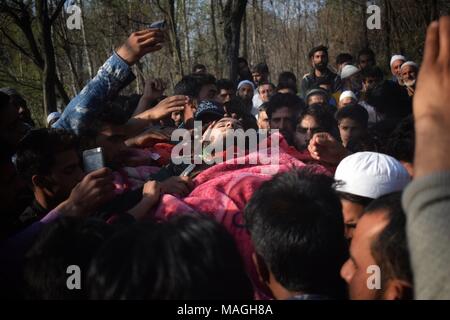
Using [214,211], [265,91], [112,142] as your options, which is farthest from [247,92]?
[214,211]

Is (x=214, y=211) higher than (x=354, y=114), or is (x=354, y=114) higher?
(x=354, y=114)

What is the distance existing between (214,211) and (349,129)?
2.14 metres

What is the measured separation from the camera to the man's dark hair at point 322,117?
11.9 feet

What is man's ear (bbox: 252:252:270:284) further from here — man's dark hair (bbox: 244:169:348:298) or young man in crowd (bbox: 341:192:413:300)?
young man in crowd (bbox: 341:192:413:300)

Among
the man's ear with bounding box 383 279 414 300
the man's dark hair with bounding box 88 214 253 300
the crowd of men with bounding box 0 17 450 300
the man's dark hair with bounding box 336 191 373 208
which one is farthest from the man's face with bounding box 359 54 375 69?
the man's dark hair with bounding box 88 214 253 300

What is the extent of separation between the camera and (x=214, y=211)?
190 centimetres

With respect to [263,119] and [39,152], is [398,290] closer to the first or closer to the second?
[39,152]

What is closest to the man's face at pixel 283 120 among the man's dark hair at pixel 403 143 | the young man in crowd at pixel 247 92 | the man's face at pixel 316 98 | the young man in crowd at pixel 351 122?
the young man in crowd at pixel 351 122

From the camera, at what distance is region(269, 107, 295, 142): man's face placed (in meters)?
3.81

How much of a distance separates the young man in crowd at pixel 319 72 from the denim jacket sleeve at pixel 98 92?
4187mm

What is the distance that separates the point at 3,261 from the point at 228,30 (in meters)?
5.98

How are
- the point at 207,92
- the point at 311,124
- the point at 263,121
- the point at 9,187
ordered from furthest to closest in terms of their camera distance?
the point at 263,121 → the point at 207,92 → the point at 311,124 → the point at 9,187

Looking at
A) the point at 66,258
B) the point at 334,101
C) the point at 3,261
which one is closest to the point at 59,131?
the point at 3,261
